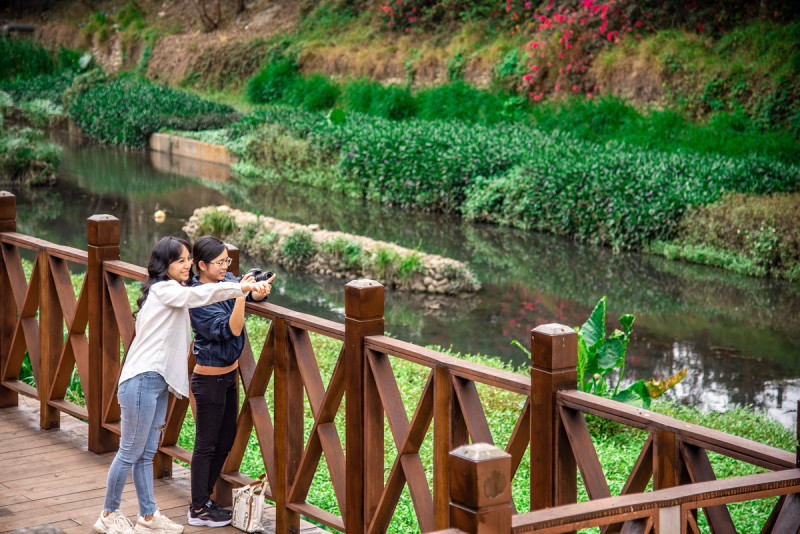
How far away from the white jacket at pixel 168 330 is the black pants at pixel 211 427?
101 mm

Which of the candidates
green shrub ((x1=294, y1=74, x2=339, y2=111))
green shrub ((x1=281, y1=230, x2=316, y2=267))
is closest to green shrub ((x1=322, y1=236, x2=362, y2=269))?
green shrub ((x1=281, y1=230, x2=316, y2=267))

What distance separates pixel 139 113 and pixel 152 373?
2161cm

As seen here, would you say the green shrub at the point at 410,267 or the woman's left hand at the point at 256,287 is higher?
the woman's left hand at the point at 256,287

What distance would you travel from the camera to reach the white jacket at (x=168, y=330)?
3736 mm

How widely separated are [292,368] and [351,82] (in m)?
21.5

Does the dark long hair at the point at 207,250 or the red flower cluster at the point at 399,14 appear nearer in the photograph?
the dark long hair at the point at 207,250

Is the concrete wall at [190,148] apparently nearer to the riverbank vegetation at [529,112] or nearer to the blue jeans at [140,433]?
the riverbank vegetation at [529,112]

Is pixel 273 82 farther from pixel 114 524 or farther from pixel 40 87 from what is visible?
pixel 114 524

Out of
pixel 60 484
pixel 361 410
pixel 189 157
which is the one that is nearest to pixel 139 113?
pixel 189 157

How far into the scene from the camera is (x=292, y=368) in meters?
3.93

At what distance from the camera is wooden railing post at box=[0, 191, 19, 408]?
5.54 metres

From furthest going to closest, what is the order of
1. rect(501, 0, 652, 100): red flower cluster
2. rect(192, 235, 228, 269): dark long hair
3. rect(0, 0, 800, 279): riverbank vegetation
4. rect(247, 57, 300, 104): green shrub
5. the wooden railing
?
rect(247, 57, 300, 104): green shrub
rect(501, 0, 652, 100): red flower cluster
rect(0, 0, 800, 279): riverbank vegetation
rect(192, 235, 228, 269): dark long hair
the wooden railing

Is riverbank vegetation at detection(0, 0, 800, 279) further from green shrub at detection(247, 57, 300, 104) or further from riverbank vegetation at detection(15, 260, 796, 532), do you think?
riverbank vegetation at detection(15, 260, 796, 532)

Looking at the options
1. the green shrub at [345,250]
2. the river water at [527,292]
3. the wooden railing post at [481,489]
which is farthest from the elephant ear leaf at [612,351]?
the green shrub at [345,250]
